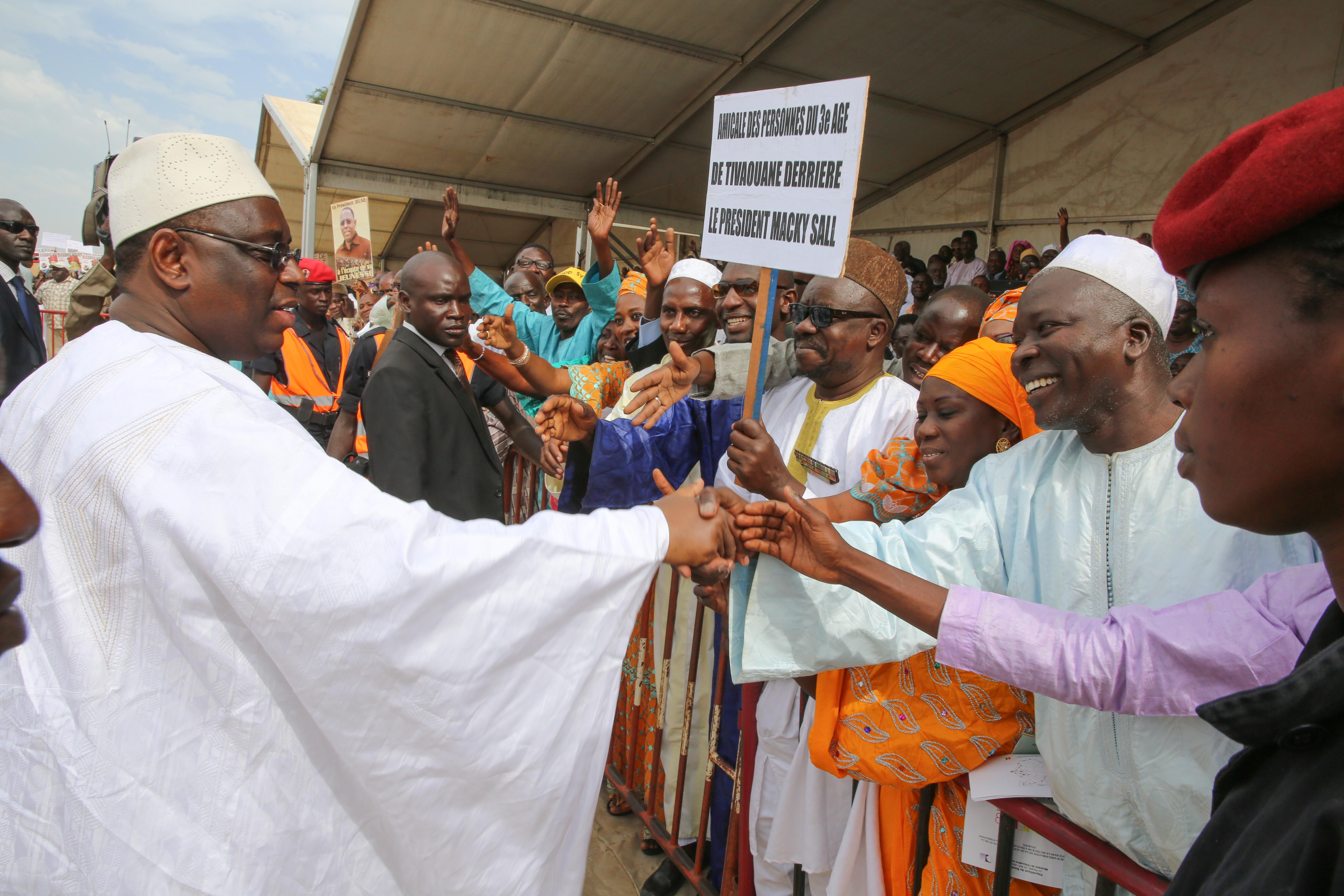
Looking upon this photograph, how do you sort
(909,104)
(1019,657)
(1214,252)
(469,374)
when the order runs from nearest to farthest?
1. (1214,252)
2. (1019,657)
3. (469,374)
4. (909,104)

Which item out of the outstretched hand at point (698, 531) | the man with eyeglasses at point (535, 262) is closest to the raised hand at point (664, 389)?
the outstretched hand at point (698, 531)

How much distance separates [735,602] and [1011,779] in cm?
77

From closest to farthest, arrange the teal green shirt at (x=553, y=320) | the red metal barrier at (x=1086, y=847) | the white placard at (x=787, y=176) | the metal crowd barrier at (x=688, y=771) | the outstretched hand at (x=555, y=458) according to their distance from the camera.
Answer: the red metal barrier at (x=1086, y=847) < the white placard at (x=787, y=176) < the metal crowd barrier at (x=688, y=771) < the outstretched hand at (x=555, y=458) < the teal green shirt at (x=553, y=320)

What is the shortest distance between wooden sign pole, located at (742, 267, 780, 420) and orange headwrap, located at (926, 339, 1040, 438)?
548 millimetres

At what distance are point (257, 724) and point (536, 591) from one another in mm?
554

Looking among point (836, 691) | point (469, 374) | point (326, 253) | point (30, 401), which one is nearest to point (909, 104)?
point (469, 374)

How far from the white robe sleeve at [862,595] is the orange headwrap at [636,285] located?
312 cm

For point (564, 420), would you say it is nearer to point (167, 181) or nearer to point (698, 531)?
point (698, 531)

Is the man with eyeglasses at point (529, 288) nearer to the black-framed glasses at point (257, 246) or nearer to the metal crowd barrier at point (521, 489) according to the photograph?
the metal crowd barrier at point (521, 489)

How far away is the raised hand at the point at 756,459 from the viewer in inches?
88.4

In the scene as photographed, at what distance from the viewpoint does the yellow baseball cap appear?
5938 millimetres

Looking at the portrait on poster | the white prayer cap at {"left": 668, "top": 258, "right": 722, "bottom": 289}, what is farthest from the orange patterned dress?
the portrait on poster

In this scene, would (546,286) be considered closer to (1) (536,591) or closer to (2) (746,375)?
(2) (746,375)

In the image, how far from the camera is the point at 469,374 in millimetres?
4844
